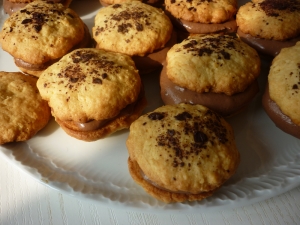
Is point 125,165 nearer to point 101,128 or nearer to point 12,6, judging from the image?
point 101,128

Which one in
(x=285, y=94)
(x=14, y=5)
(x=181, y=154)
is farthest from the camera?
(x=14, y=5)

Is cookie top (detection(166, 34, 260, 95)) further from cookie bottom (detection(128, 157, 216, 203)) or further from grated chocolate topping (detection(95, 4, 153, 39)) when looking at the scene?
cookie bottom (detection(128, 157, 216, 203))

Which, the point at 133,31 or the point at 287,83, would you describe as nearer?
the point at 287,83

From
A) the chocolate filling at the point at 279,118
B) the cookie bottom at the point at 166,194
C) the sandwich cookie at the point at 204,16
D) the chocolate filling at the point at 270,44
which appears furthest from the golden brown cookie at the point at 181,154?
the sandwich cookie at the point at 204,16

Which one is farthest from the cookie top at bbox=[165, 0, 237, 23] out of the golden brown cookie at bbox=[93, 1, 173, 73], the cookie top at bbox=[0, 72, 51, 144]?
the cookie top at bbox=[0, 72, 51, 144]

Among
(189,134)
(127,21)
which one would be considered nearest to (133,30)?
(127,21)

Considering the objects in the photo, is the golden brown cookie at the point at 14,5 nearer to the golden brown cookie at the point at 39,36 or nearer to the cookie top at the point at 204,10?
the golden brown cookie at the point at 39,36
